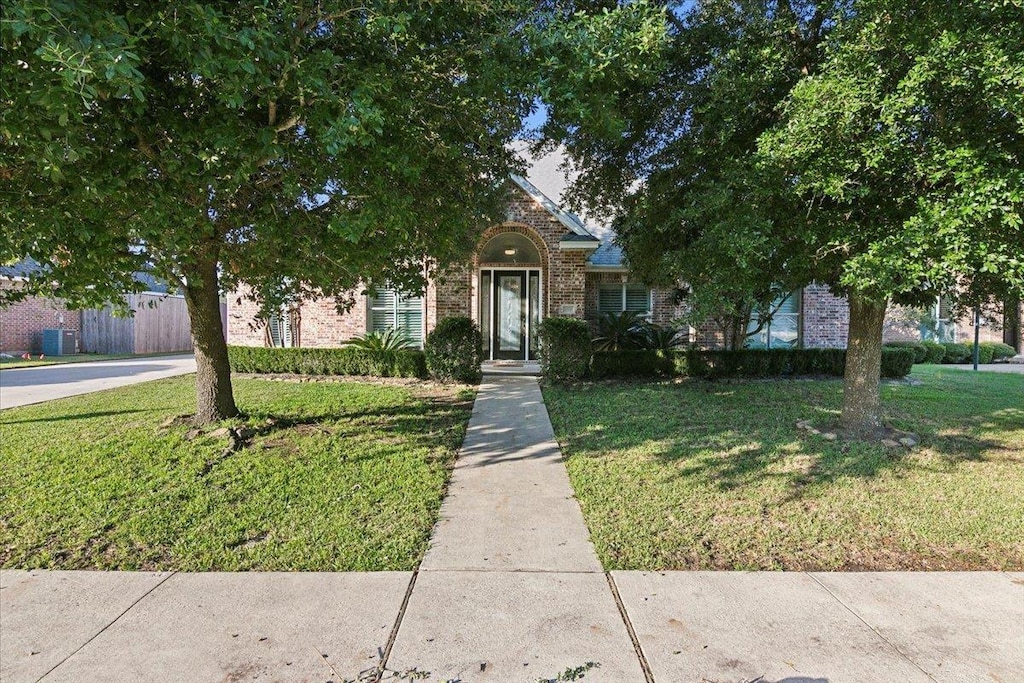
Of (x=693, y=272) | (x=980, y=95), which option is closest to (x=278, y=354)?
(x=693, y=272)

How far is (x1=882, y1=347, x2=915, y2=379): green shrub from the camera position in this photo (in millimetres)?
11719

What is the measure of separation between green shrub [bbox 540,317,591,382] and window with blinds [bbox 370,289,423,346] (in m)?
4.58

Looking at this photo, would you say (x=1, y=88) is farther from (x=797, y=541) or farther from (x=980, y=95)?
(x=980, y=95)

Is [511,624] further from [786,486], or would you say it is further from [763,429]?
[763,429]

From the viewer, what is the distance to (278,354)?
1230 cm

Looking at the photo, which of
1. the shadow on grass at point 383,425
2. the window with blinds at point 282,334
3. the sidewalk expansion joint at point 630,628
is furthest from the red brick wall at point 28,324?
the sidewalk expansion joint at point 630,628

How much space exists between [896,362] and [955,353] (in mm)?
7674

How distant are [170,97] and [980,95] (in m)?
6.25

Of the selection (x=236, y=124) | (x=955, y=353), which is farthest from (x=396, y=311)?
(x=955, y=353)

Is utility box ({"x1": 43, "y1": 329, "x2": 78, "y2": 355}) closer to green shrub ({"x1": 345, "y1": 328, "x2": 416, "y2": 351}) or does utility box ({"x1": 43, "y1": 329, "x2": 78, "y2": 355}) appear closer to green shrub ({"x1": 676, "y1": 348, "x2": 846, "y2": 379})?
green shrub ({"x1": 345, "y1": 328, "x2": 416, "y2": 351})

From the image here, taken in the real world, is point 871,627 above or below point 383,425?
below

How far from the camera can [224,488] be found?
16.3ft

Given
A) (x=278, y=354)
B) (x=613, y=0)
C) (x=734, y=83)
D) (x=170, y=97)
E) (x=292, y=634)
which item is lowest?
(x=292, y=634)

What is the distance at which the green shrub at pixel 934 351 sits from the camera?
1675cm
